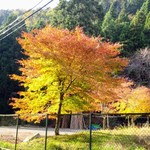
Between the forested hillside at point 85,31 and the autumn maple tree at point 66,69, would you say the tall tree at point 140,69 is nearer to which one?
the forested hillside at point 85,31

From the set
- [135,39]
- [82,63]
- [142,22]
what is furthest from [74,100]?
[142,22]

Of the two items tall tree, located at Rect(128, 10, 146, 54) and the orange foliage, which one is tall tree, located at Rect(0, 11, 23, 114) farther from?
the orange foliage

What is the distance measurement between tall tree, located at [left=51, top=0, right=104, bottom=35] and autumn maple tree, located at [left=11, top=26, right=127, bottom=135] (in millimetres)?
27250

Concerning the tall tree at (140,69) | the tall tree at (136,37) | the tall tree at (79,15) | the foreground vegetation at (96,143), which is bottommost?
the foreground vegetation at (96,143)

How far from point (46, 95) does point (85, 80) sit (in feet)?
6.75

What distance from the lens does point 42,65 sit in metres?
14.3

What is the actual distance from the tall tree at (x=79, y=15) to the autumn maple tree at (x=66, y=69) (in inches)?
1073

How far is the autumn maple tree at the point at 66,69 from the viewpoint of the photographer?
1415cm

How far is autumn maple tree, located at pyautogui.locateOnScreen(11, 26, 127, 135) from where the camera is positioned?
14.1m

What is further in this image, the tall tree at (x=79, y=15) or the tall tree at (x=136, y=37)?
the tall tree at (x=79, y=15)

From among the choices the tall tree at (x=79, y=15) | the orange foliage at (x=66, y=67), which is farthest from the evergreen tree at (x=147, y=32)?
the orange foliage at (x=66, y=67)

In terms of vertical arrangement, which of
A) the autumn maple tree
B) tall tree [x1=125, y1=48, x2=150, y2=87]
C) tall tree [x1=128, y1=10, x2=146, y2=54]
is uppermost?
tall tree [x1=128, y1=10, x2=146, y2=54]

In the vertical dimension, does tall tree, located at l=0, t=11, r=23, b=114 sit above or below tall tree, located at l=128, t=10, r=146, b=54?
below

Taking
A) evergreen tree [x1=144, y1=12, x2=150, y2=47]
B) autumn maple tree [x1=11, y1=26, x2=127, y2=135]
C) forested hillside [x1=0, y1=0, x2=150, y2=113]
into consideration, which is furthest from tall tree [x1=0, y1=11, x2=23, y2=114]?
autumn maple tree [x1=11, y1=26, x2=127, y2=135]
